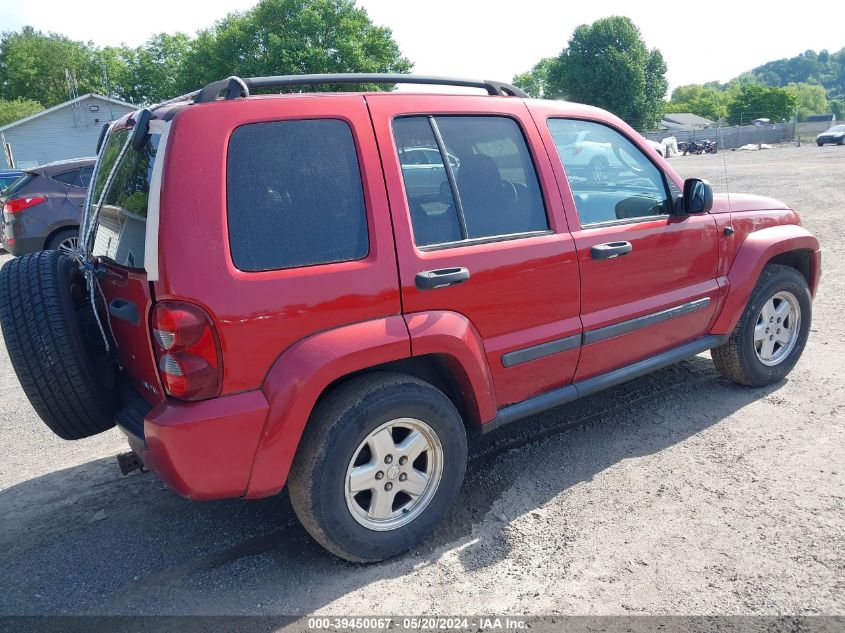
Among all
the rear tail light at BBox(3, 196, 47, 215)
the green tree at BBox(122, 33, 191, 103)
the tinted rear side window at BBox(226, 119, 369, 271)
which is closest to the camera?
the tinted rear side window at BBox(226, 119, 369, 271)

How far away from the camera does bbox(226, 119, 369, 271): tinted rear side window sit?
250 cm

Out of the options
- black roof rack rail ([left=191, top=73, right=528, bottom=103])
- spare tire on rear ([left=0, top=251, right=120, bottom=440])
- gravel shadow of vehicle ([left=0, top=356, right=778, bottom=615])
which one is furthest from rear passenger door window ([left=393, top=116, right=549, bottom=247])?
spare tire on rear ([left=0, top=251, right=120, bottom=440])

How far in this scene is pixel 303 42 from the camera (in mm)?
46156

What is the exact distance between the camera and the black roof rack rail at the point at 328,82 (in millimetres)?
2629

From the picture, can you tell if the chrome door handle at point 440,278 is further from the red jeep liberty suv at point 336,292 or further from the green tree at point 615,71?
the green tree at point 615,71

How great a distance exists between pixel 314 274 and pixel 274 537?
135 centimetres

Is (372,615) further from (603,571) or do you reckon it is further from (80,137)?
(80,137)

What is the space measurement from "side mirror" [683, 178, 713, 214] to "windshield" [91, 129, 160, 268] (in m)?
2.83

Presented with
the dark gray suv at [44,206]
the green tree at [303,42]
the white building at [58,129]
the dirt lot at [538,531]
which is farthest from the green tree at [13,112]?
the dirt lot at [538,531]

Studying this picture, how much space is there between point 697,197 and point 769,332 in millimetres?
1359

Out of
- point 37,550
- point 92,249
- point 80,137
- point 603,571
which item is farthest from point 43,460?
point 80,137

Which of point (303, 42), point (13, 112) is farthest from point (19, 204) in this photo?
point (13, 112)

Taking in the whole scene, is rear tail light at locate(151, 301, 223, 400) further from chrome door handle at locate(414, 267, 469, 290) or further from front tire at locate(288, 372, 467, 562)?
chrome door handle at locate(414, 267, 469, 290)

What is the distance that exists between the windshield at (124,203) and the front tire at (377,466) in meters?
0.98
